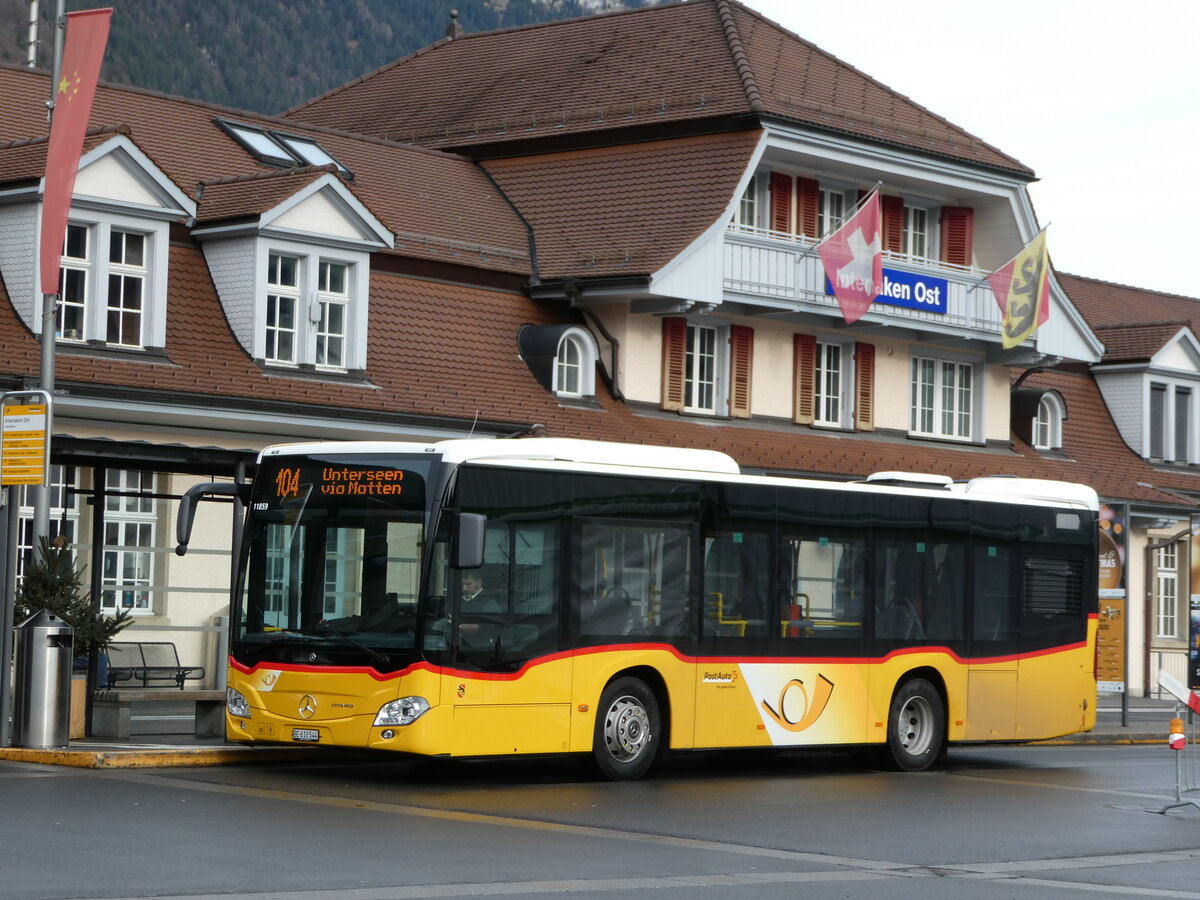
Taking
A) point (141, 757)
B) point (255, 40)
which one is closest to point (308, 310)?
point (141, 757)

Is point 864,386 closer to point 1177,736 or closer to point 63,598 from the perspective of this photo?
point 1177,736

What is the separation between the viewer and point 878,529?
21.2m

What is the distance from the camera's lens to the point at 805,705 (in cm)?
2027

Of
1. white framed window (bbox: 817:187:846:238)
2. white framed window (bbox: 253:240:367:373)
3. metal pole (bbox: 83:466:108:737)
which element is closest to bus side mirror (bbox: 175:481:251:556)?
metal pole (bbox: 83:466:108:737)

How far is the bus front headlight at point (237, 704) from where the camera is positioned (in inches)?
707

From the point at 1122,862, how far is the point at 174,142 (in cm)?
1945

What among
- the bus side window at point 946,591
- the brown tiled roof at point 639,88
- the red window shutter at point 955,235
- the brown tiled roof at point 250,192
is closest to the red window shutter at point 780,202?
the brown tiled roof at point 639,88

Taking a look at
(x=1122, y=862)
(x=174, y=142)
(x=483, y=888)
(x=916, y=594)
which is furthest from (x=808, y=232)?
→ (x=483, y=888)

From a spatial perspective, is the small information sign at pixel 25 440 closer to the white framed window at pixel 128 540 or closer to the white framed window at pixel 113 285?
the white framed window at pixel 113 285

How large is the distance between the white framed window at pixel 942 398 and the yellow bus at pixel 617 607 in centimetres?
1558

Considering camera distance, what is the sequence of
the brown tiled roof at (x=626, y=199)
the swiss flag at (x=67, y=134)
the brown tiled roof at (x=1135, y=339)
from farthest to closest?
1. the brown tiled roof at (x=1135, y=339)
2. the brown tiled roof at (x=626, y=199)
3. the swiss flag at (x=67, y=134)

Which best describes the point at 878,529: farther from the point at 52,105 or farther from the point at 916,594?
the point at 52,105

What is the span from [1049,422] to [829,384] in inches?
266

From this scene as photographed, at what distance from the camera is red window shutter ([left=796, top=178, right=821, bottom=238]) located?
35.6 metres
